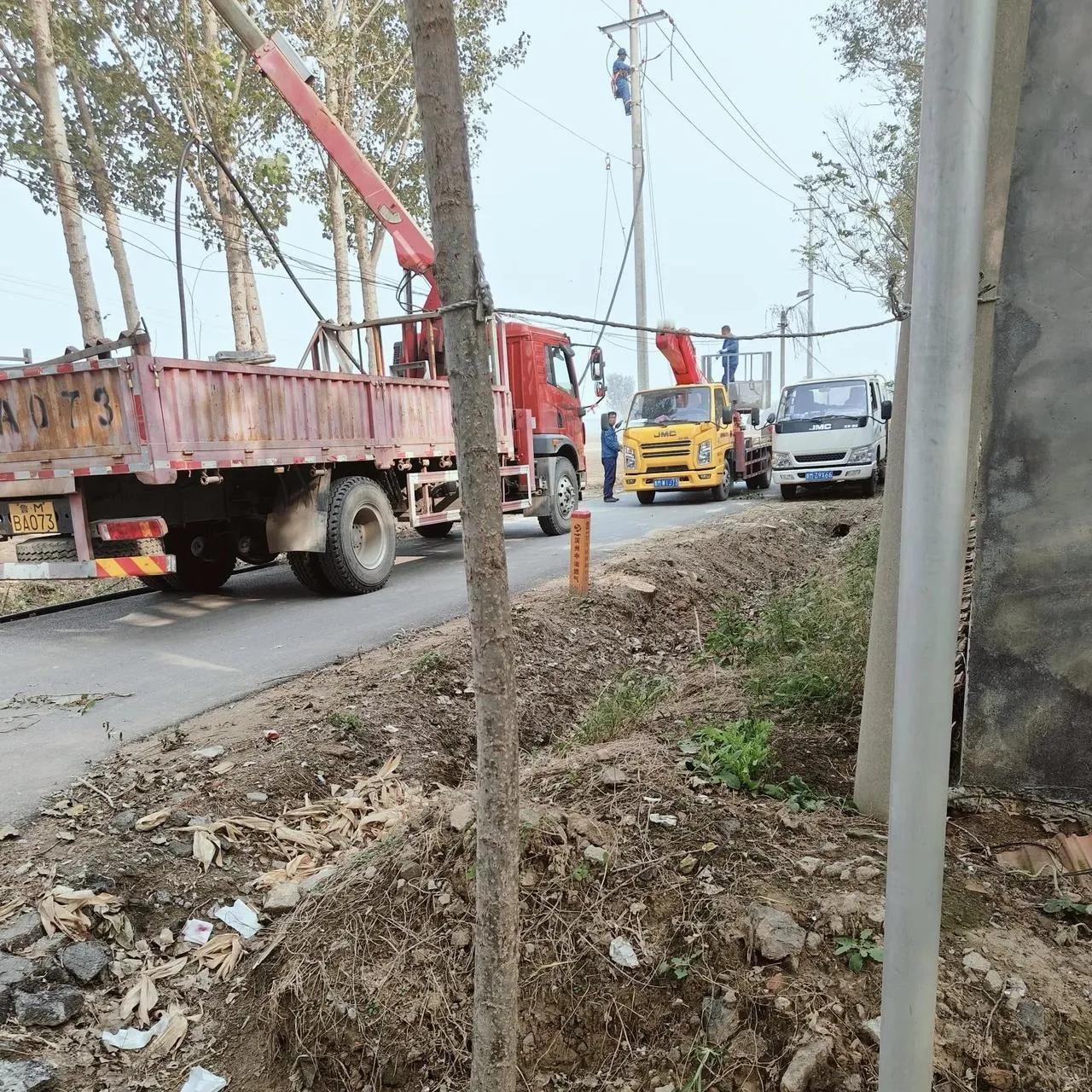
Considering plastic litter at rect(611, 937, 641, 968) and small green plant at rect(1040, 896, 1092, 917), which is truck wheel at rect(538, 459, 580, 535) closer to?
plastic litter at rect(611, 937, 641, 968)

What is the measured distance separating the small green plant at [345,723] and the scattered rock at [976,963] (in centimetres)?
310

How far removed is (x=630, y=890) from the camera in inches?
98.4

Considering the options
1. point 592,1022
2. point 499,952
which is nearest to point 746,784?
point 592,1022

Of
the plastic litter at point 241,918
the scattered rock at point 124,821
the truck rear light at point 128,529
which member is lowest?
the plastic litter at point 241,918

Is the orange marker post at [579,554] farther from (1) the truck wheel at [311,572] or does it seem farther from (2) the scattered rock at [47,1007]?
(2) the scattered rock at [47,1007]

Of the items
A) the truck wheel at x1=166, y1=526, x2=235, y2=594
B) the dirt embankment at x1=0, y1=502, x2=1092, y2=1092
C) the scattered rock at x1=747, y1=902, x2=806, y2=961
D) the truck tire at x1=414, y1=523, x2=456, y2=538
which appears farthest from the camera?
the truck tire at x1=414, y1=523, x2=456, y2=538

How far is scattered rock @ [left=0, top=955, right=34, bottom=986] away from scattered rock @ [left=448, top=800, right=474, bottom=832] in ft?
4.79

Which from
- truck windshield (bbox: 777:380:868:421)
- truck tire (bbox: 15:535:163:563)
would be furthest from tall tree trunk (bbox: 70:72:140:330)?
truck windshield (bbox: 777:380:868:421)

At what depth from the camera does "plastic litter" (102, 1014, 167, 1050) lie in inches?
100

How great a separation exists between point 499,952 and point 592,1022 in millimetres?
610

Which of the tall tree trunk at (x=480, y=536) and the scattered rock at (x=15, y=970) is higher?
the tall tree trunk at (x=480, y=536)

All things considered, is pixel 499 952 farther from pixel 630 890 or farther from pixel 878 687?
pixel 878 687

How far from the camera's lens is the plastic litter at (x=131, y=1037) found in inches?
100

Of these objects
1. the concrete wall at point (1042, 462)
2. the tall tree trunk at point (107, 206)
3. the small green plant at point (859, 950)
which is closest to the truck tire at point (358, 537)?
the concrete wall at point (1042, 462)
